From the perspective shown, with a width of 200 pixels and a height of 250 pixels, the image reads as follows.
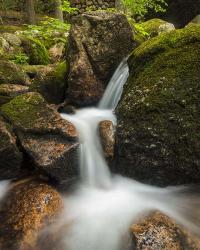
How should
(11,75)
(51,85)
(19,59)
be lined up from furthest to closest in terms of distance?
1. (19,59)
2. (11,75)
3. (51,85)

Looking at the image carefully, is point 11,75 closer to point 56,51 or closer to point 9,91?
point 9,91

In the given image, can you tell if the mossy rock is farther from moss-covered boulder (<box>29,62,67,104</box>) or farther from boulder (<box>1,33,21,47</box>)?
moss-covered boulder (<box>29,62,67,104</box>)

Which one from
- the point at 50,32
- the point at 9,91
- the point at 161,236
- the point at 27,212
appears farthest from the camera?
the point at 50,32

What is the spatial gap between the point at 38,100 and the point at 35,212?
1.81 metres

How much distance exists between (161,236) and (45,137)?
2.06m

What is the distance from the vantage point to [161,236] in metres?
3.44

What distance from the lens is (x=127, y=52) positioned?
664 centimetres

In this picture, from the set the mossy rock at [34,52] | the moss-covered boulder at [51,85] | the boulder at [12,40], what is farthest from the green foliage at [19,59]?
the moss-covered boulder at [51,85]

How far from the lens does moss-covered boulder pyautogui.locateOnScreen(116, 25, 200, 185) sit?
167 inches

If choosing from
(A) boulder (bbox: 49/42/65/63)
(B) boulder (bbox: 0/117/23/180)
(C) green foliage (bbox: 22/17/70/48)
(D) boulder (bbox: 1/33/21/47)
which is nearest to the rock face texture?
(B) boulder (bbox: 0/117/23/180)

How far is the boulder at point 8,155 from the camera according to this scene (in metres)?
4.36

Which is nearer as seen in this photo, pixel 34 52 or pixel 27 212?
pixel 27 212

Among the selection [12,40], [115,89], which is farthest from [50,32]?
[115,89]

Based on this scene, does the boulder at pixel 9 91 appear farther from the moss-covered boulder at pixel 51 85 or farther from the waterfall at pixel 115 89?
the waterfall at pixel 115 89
